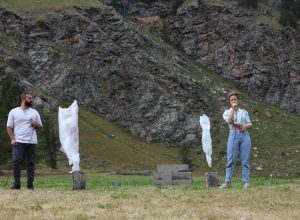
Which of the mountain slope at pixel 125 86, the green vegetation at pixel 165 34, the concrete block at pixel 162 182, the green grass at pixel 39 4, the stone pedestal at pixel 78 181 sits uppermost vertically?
the green grass at pixel 39 4

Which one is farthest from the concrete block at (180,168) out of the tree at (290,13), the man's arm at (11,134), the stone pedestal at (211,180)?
the tree at (290,13)

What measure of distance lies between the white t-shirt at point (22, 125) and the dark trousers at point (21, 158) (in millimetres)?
218

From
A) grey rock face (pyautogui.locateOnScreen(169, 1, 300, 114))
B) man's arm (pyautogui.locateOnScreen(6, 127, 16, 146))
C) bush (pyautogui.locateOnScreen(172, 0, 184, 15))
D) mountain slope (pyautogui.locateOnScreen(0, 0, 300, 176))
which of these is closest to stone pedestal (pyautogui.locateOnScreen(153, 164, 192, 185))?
man's arm (pyautogui.locateOnScreen(6, 127, 16, 146))

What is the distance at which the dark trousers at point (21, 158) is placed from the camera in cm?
1730

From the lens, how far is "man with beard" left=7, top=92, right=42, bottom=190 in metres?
17.3

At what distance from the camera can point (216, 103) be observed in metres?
111

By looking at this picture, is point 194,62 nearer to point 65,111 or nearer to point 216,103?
point 216,103

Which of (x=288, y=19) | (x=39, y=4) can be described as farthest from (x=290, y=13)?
(x=39, y=4)

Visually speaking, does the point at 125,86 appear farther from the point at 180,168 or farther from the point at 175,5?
the point at 180,168

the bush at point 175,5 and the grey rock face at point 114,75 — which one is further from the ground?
the bush at point 175,5

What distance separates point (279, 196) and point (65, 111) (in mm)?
8417

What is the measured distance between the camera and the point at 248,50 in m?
128

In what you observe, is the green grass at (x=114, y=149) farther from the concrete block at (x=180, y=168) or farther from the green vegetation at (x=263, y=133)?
the concrete block at (x=180, y=168)

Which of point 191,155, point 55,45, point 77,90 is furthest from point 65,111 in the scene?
point 55,45
